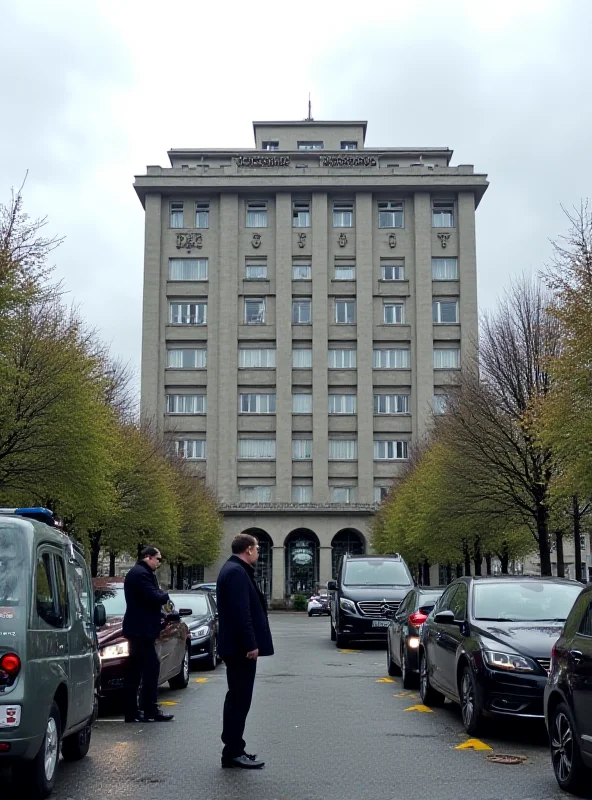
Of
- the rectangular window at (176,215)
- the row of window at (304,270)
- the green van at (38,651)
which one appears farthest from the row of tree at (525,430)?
the rectangular window at (176,215)

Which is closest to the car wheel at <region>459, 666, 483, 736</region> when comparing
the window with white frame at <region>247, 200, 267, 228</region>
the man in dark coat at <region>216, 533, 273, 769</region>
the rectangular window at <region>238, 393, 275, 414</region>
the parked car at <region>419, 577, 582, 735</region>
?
the parked car at <region>419, 577, 582, 735</region>

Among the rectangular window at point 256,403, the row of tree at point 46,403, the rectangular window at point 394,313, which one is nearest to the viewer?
the row of tree at point 46,403

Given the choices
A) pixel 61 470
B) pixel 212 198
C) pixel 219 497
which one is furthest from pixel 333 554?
pixel 61 470

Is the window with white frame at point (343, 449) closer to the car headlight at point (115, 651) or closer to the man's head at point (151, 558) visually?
the car headlight at point (115, 651)

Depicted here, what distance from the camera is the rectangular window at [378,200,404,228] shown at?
8712 centimetres

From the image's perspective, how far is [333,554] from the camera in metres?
82.4

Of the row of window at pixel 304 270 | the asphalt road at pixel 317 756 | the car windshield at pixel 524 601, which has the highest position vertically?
the row of window at pixel 304 270

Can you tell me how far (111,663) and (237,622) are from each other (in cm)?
422

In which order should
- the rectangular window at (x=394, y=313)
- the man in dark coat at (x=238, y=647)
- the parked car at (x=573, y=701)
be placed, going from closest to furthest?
the parked car at (x=573, y=701) < the man in dark coat at (x=238, y=647) < the rectangular window at (x=394, y=313)

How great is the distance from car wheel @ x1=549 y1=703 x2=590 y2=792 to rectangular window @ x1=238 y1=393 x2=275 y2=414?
75.7 meters

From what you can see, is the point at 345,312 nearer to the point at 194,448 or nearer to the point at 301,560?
the point at 194,448

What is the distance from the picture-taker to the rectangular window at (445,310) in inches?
3342

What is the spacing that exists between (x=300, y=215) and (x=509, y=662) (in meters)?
79.2

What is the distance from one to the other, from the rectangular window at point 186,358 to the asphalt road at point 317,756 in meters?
70.6
